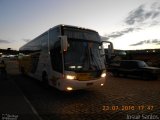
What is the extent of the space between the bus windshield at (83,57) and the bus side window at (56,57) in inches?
17.0

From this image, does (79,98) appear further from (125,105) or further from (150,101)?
(150,101)

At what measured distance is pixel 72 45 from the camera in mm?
10328

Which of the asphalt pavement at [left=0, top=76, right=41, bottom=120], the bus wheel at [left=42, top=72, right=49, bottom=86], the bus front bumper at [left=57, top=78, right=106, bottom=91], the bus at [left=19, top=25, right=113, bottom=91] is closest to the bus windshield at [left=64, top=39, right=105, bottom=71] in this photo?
the bus at [left=19, top=25, right=113, bottom=91]

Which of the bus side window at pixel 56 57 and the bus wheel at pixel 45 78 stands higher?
the bus side window at pixel 56 57

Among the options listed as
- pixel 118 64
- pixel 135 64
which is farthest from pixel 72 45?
pixel 118 64

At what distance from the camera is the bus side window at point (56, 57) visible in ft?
33.6

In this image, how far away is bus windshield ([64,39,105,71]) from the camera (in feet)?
32.8

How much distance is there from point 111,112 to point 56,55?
4.42 meters

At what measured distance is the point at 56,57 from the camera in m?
10.7

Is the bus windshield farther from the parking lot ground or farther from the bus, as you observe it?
the parking lot ground

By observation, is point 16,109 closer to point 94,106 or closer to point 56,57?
point 94,106

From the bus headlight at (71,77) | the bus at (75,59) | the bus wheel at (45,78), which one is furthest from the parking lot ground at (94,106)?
the bus wheel at (45,78)

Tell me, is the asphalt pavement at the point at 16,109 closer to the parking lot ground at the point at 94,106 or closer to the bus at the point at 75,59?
the parking lot ground at the point at 94,106

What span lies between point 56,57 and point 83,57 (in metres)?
1.45
